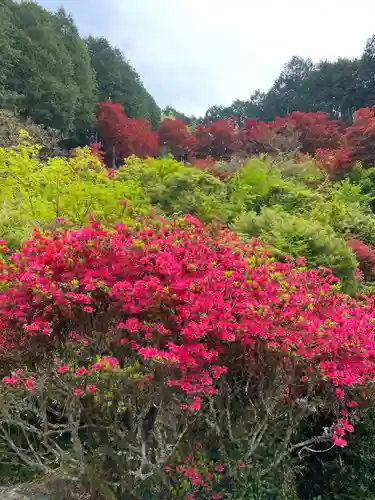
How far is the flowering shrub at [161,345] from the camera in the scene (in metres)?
2.90

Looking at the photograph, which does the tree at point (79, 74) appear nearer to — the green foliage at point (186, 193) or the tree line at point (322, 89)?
the tree line at point (322, 89)

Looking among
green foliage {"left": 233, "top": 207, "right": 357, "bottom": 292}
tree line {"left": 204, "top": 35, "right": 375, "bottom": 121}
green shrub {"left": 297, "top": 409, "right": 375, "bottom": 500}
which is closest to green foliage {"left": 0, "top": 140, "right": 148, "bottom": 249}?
green foliage {"left": 233, "top": 207, "right": 357, "bottom": 292}

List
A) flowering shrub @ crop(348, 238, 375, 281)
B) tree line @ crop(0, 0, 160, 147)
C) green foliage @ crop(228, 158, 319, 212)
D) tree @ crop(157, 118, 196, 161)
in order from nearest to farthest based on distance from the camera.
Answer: flowering shrub @ crop(348, 238, 375, 281)
green foliage @ crop(228, 158, 319, 212)
tree line @ crop(0, 0, 160, 147)
tree @ crop(157, 118, 196, 161)

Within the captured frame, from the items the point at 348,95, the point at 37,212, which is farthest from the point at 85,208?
the point at 348,95

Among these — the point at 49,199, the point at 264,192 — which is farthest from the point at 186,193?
the point at 49,199

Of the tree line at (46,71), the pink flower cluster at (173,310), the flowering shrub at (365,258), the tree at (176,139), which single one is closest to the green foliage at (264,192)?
the flowering shrub at (365,258)

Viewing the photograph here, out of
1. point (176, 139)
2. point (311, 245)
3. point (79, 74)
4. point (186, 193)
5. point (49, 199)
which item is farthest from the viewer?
point (79, 74)

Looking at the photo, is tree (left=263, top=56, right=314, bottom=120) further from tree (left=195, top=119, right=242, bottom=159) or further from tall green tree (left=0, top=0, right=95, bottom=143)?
tall green tree (left=0, top=0, right=95, bottom=143)

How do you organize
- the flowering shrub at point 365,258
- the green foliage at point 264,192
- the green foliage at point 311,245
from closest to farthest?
the green foliage at point 311,245 → the flowering shrub at point 365,258 → the green foliage at point 264,192

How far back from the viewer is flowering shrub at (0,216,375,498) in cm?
290

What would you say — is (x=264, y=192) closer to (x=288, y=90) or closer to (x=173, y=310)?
(x=173, y=310)

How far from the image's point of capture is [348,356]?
3232 mm

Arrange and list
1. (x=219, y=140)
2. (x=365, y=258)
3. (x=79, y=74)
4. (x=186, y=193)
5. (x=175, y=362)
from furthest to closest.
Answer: (x=79, y=74), (x=219, y=140), (x=186, y=193), (x=365, y=258), (x=175, y=362)

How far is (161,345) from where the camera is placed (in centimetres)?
306
